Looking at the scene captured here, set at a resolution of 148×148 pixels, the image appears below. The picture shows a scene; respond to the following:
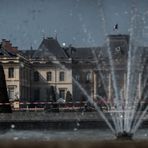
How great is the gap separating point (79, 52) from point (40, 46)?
647 centimetres

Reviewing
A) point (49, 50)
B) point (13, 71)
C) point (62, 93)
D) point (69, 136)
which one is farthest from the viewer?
point (49, 50)

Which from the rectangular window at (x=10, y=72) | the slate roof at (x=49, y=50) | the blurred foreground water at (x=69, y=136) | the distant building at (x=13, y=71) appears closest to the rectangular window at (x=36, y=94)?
the slate roof at (x=49, y=50)

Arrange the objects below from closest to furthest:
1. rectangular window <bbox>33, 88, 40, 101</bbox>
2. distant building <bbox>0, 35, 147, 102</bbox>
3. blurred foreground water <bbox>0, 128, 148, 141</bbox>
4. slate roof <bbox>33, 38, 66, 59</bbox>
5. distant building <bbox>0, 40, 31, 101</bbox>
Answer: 1. blurred foreground water <bbox>0, 128, 148, 141</bbox>
2. distant building <bbox>0, 40, 31, 101</bbox>
3. distant building <bbox>0, 35, 147, 102</bbox>
4. rectangular window <bbox>33, 88, 40, 101</bbox>
5. slate roof <bbox>33, 38, 66, 59</bbox>

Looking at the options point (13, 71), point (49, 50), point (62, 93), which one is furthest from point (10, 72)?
point (49, 50)

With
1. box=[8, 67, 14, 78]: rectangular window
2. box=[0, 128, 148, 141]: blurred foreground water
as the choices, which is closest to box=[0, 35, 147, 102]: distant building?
box=[8, 67, 14, 78]: rectangular window

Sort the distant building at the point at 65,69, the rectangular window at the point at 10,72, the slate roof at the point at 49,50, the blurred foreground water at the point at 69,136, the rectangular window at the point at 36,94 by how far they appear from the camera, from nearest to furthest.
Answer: the blurred foreground water at the point at 69,136 → the rectangular window at the point at 10,72 → the distant building at the point at 65,69 → the rectangular window at the point at 36,94 → the slate roof at the point at 49,50

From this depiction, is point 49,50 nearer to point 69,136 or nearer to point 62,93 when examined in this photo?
point 62,93

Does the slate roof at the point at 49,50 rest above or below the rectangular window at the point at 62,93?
above

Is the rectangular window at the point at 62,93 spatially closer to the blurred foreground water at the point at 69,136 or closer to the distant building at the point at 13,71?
the distant building at the point at 13,71

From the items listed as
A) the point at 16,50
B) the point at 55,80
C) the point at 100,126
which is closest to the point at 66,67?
the point at 55,80

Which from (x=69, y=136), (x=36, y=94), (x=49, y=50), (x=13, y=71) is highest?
(x=49, y=50)

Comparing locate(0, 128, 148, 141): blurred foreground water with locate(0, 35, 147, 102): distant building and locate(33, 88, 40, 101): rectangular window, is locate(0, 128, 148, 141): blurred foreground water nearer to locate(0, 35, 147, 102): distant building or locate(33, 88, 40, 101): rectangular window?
locate(0, 35, 147, 102): distant building

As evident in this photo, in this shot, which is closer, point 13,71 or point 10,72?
point 13,71

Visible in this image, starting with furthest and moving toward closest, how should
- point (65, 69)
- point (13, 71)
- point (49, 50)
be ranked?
point (49, 50) < point (65, 69) < point (13, 71)
